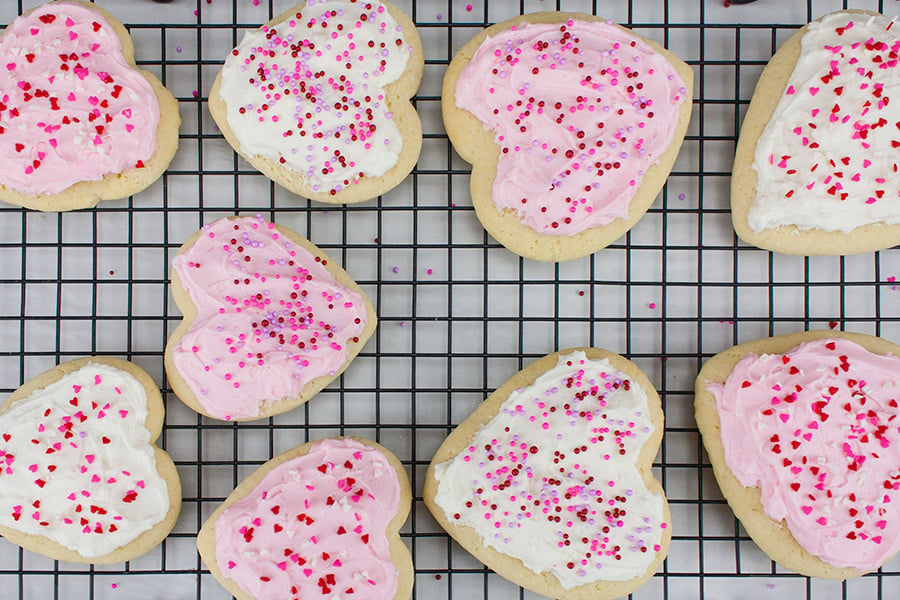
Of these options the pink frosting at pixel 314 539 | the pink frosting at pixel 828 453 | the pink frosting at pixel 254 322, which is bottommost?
the pink frosting at pixel 314 539

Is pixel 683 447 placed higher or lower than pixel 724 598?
higher

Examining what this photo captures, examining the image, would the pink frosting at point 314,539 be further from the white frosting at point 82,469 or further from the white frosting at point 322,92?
the white frosting at point 322,92

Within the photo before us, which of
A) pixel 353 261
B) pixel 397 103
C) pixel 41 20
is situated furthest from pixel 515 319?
pixel 41 20

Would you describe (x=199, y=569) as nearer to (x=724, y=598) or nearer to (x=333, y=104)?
(x=333, y=104)

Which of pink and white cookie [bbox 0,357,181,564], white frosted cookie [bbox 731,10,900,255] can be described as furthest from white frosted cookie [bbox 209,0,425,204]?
white frosted cookie [bbox 731,10,900,255]

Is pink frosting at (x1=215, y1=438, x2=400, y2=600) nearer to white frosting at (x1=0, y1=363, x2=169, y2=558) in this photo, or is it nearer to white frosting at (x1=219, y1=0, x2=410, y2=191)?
white frosting at (x1=0, y1=363, x2=169, y2=558)

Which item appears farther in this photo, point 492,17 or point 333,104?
point 492,17

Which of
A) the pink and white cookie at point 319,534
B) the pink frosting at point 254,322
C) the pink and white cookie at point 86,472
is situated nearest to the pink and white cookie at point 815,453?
the pink and white cookie at point 319,534
